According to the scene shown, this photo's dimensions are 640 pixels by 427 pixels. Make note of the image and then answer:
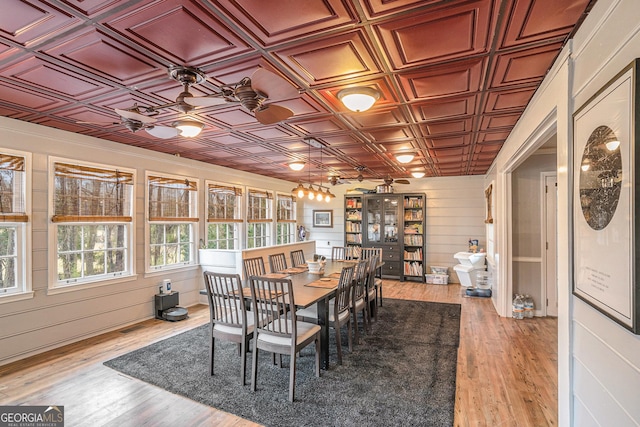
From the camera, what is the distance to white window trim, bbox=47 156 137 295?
144 inches

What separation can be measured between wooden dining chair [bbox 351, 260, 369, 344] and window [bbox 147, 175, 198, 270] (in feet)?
9.98

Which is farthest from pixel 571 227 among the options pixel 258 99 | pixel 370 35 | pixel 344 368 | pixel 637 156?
pixel 344 368

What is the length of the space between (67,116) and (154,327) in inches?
108

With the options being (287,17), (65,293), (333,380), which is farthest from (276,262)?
(287,17)

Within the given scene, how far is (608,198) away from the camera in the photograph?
1417 mm

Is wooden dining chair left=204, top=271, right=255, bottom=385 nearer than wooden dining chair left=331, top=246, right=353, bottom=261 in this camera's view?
Yes

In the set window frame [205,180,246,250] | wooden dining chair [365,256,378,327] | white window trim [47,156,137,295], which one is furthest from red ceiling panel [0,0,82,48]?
window frame [205,180,246,250]

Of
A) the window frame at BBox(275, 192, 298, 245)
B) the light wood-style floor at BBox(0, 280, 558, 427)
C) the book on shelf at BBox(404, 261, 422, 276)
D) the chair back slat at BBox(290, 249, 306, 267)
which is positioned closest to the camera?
the light wood-style floor at BBox(0, 280, 558, 427)

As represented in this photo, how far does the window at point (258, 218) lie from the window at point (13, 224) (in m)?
3.77

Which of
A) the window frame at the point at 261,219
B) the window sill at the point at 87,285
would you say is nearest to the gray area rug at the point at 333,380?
the window sill at the point at 87,285

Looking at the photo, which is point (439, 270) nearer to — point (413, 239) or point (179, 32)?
point (413, 239)

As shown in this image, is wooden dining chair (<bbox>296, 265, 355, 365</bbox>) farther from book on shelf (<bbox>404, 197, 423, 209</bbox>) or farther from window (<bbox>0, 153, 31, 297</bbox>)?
book on shelf (<bbox>404, 197, 423, 209</bbox>)

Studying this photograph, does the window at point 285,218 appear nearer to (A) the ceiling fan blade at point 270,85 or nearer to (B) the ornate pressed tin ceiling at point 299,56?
(B) the ornate pressed tin ceiling at point 299,56

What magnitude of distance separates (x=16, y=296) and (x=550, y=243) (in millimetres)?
6748
